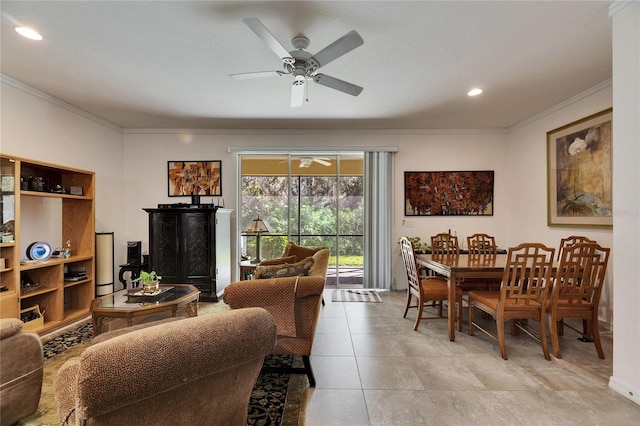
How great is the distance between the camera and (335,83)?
2664 mm

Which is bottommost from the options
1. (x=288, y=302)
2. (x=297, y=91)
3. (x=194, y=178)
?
→ (x=288, y=302)

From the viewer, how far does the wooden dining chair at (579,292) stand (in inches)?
99.9

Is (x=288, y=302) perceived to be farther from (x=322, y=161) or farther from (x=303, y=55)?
(x=322, y=161)

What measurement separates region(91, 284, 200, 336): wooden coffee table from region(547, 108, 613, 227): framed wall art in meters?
4.54

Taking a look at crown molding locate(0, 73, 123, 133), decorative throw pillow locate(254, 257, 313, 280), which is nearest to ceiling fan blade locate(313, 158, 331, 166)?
decorative throw pillow locate(254, 257, 313, 280)

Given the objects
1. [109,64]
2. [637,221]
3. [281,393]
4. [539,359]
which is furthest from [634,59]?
[109,64]

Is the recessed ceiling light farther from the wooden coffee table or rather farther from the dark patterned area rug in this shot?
the dark patterned area rug

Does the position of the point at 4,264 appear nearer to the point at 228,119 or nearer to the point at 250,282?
the point at 250,282

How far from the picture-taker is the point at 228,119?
4617 mm

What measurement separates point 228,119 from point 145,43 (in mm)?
2079

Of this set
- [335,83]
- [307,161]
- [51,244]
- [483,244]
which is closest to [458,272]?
[483,244]

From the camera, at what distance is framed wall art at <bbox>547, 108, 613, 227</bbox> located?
3.31 m

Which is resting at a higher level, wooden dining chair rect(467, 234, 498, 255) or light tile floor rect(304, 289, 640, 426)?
wooden dining chair rect(467, 234, 498, 255)

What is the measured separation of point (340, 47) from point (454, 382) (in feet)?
8.53
